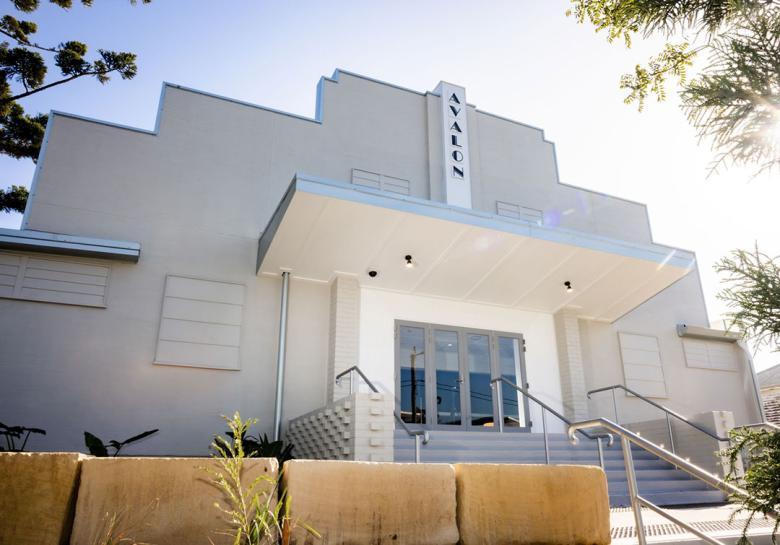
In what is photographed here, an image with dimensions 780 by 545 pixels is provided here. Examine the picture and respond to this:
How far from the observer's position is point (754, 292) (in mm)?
2621

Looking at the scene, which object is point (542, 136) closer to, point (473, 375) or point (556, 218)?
point (556, 218)

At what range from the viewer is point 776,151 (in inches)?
101

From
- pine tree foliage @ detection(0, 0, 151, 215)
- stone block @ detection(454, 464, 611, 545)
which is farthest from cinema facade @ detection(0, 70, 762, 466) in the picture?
stone block @ detection(454, 464, 611, 545)

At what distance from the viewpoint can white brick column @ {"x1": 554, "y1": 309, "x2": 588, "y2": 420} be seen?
11023 millimetres

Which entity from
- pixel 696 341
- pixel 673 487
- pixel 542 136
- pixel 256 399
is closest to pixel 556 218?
pixel 542 136

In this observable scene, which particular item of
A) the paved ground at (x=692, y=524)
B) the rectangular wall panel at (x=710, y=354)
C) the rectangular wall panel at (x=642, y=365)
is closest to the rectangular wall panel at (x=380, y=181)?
the rectangular wall panel at (x=642, y=365)

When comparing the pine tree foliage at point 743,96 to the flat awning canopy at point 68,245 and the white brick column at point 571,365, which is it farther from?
the white brick column at point 571,365

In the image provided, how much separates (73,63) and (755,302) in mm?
11560

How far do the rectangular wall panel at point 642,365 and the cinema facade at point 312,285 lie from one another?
5cm

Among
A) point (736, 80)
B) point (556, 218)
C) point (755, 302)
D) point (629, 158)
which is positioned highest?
point (556, 218)

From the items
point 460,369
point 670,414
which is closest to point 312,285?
point 460,369

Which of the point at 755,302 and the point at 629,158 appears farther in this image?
the point at 629,158

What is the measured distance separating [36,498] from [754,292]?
3159 mm

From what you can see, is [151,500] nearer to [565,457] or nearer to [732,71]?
[732,71]
